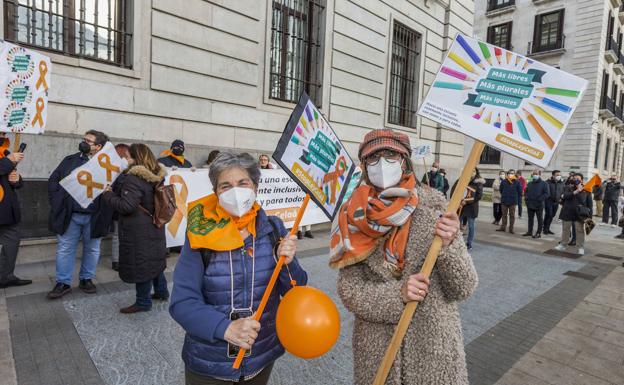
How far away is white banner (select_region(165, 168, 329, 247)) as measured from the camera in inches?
228

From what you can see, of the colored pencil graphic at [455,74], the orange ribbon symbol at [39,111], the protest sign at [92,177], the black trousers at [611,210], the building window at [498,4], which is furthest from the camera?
the building window at [498,4]

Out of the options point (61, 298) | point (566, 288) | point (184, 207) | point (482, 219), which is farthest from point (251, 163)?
point (482, 219)

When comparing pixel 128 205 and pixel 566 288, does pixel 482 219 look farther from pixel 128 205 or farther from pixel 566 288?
pixel 128 205

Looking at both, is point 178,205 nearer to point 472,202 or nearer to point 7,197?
point 7,197

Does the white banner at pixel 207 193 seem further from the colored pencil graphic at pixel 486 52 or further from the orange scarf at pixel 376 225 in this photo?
the colored pencil graphic at pixel 486 52

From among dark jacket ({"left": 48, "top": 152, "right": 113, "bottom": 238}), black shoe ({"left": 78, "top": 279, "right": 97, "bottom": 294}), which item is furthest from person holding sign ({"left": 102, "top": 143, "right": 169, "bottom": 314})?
black shoe ({"left": 78, "top": 279, "right": 97, "bottom": 294})

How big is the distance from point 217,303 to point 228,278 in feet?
0.41

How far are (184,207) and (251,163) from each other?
4369mm

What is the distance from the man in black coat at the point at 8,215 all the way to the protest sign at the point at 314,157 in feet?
13.8

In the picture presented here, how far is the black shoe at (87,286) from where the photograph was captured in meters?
4.67

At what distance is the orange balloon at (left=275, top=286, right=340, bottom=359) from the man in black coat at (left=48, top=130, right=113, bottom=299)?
3854mm

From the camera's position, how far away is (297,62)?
395 inches

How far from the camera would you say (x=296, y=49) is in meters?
9.99

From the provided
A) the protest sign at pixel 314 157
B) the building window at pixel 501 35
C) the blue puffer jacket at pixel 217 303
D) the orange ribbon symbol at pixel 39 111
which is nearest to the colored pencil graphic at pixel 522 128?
the protest sign at pixel 314 157
